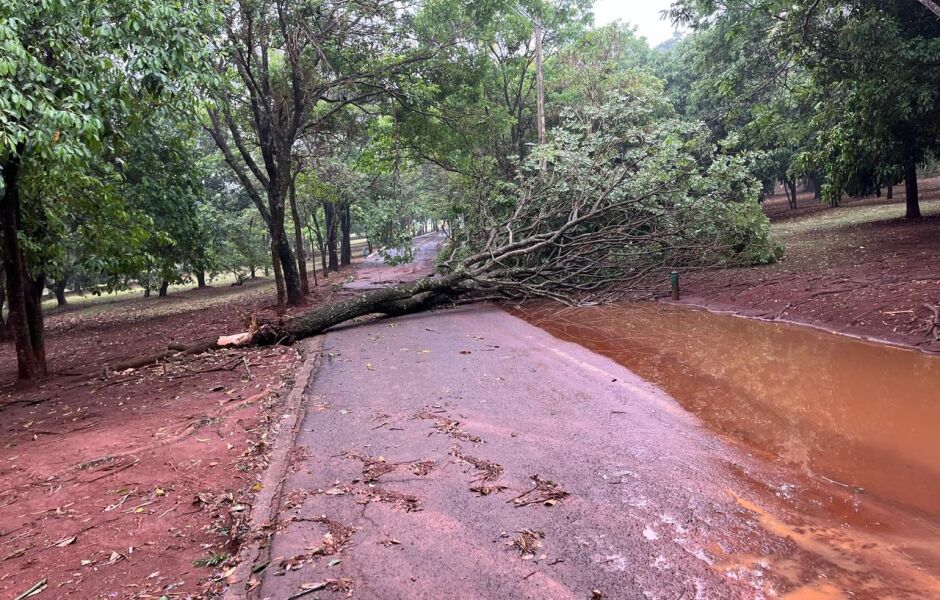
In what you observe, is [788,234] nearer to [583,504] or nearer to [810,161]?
[810,161]

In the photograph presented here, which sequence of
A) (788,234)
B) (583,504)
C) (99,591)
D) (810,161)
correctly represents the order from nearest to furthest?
(99,591) < (583,504) < (810,161) < (788,234)

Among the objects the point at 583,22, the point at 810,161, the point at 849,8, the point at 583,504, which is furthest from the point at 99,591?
the point at 583,22

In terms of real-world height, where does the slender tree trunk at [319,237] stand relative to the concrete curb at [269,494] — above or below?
above

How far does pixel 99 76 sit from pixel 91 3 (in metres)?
0.77

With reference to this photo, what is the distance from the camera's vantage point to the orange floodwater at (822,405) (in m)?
3.54

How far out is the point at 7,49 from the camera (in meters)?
4.52

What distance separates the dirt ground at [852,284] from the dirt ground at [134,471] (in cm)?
799

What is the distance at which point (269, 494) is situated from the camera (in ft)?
12.6

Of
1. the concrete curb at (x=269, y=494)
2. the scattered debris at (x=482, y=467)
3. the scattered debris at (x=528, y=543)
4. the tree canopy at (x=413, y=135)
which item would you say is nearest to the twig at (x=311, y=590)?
the concrete curb at (x=269, y=494)

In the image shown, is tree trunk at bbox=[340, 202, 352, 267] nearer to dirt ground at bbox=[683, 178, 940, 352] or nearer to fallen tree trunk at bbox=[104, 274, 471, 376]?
fallen tree trunk at bbox=[104, 274, 471, 376]

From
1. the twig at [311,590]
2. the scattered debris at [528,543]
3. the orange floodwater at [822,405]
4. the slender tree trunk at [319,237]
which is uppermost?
the slender tree trunk at [319,237]

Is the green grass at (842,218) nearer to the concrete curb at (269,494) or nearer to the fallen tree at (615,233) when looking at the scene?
the fallen tree at (615,233)

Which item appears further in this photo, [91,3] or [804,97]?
[804,97]

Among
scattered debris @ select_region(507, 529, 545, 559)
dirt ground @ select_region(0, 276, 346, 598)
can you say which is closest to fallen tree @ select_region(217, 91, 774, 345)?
dirt ground @ select_region(0, 276, 346, 598)
